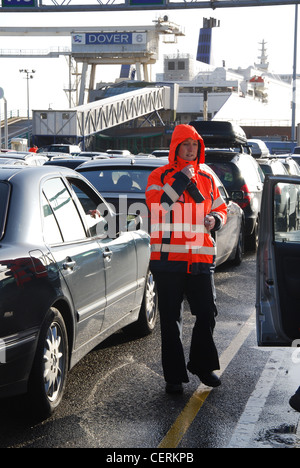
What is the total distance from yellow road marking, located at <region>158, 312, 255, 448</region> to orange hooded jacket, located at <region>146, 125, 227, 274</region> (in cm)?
82

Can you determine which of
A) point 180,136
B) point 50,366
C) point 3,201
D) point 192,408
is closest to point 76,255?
point 3,201

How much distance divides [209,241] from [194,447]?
158 cm

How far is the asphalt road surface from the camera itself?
455cm

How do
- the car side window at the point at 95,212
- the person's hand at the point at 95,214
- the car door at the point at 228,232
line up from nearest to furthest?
1. the car side window at the point at 95,212
2. the person's hand at the point at 95,214
3. the car door at the point at 228,232

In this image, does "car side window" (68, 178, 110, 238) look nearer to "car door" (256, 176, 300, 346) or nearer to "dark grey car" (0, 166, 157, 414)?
"dark grey car" (0, 166, 157, 414)

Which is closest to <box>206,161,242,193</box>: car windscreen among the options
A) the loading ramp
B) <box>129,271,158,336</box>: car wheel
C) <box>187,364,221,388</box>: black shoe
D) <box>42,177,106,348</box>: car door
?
<box>129,271,158,336</box>: car wheel

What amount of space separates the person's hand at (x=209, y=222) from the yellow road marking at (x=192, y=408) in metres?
1.10

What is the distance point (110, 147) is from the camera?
88.8 m

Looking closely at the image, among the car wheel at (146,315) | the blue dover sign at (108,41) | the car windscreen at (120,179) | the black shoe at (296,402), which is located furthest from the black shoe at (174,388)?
the blue dover sign at (108,41)

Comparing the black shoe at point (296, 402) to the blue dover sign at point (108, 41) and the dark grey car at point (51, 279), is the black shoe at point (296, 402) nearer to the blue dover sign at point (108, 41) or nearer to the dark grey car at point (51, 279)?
the dark grey car at point (51, 279)

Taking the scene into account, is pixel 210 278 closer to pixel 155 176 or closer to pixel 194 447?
pixel 155 176

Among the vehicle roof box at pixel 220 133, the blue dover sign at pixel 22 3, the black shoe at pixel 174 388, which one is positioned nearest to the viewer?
the black shoe at pixel 174 388

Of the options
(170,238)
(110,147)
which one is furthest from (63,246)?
(110,147)

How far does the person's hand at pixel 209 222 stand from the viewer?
216 inches
